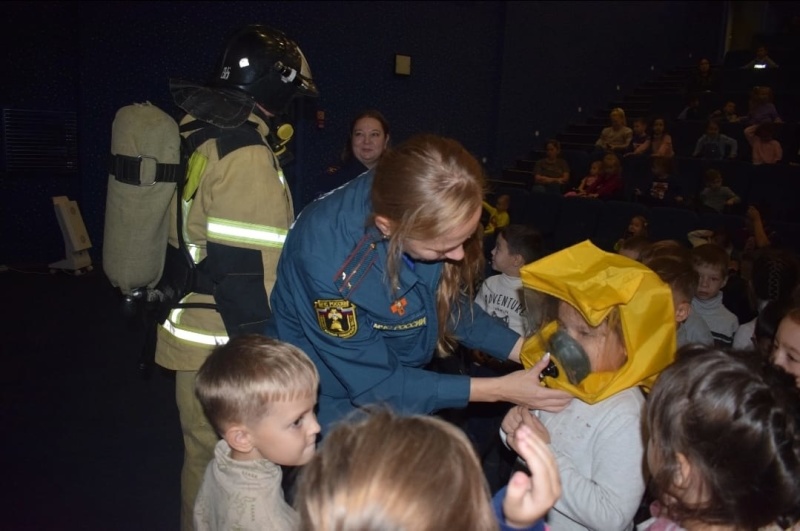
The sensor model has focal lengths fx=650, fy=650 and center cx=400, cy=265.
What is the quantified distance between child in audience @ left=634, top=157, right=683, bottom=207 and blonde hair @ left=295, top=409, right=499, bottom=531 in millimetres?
7223

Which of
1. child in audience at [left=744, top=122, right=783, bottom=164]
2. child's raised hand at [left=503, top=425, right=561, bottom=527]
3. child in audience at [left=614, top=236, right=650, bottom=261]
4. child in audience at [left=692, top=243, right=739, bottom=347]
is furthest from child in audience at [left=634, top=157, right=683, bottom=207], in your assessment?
child's raised hand at [left=503, top=425, right=561, bottom=527]

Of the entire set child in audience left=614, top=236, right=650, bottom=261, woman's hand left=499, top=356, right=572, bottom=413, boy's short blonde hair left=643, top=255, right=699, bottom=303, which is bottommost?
woman's hand left=499, top=356, right=572, bottom=413

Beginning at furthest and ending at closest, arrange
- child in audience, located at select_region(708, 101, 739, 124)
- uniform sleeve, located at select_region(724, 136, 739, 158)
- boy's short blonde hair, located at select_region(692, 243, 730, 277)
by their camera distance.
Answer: child in audience, located at select_region(708, 101, 739, 124) → uniform sleeve, located at select_region(724, 136, 739, 158) → boy's short blonde hair, located at select_region(692, 243, 730, 277)

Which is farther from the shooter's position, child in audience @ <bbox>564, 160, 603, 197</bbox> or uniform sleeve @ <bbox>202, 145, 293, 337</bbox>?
child in audience @ <bbox>564, 160, 603, 197</bbox>

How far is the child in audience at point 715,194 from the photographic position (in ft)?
23.6

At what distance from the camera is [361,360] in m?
Result: 1.73

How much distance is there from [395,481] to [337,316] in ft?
2.59

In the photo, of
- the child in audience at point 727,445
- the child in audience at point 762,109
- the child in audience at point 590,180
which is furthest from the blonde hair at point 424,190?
the child in audience at point 762,109

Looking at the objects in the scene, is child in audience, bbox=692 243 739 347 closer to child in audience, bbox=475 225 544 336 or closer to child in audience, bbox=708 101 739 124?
child in audience, bbox=475 225 544 336

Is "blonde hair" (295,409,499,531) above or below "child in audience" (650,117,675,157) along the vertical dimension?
below

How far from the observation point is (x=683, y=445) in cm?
131

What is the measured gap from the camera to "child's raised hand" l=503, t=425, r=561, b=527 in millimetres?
1086

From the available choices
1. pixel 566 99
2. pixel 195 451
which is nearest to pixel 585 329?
pixel 195 451

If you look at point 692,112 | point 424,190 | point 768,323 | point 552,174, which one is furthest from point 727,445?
point 692,112
